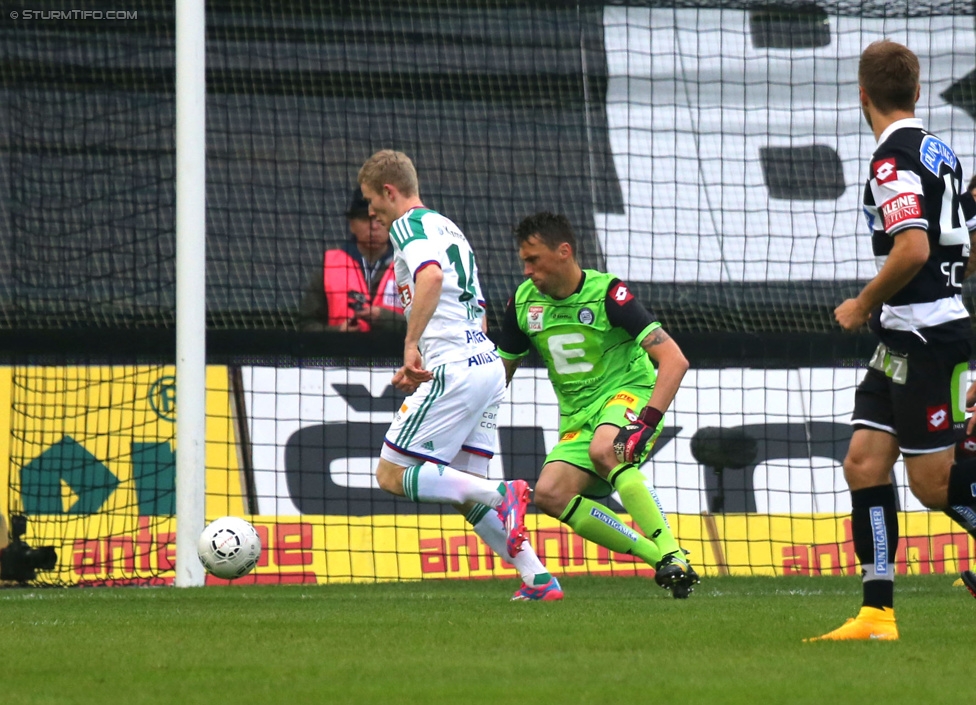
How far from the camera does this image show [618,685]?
3688mm

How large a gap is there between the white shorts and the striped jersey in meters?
2.49

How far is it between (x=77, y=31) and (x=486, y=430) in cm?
493

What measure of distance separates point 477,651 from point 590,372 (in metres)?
2.95

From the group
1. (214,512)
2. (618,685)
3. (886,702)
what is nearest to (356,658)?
(618,685)

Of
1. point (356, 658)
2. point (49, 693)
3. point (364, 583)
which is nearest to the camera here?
point (49, 693)

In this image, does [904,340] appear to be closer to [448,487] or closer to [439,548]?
[448,487]

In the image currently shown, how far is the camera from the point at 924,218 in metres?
4.45

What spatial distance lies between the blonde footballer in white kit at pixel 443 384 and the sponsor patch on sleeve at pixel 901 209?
2522 millimetres

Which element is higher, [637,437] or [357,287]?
[357,287]

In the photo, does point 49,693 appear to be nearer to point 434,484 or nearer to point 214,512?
point 434,484

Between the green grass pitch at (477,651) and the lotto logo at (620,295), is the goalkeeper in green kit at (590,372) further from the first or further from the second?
the green grass pitch at (477,651)

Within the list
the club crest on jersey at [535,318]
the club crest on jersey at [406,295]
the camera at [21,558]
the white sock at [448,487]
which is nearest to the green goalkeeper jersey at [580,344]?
the club crest on jersey at [535,318]

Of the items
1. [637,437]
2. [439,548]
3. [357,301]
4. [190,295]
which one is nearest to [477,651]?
[637,437]

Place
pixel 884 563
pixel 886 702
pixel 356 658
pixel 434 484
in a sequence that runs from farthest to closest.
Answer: pixel 434 484
pixel 884 563
pixel 356 658
pixel 886 702
